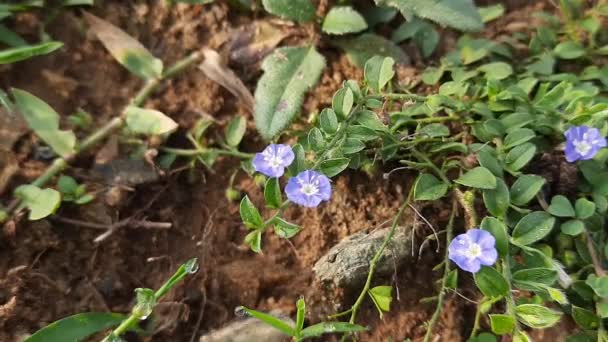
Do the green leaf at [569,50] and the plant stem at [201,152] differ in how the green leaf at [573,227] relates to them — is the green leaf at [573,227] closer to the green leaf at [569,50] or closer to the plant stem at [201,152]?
the green leaf at [569,50]

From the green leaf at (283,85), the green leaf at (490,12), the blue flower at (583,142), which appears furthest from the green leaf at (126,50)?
the blue flower at (583,142)

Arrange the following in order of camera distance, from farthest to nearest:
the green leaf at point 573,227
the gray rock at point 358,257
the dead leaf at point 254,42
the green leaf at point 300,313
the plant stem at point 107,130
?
the dead leaf at point 254,42 < the plant stem at point 107,130 < the gray rock at point 358,257 < the green leaf at point 573,227 < the green leaf at point 300,313

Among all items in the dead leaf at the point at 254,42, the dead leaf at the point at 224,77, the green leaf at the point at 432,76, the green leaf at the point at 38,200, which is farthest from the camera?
the dead leaf at the point at 254,42

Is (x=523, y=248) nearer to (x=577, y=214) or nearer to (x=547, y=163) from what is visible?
(x=577, y=214)

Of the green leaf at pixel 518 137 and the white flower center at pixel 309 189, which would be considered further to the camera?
the green leaf at pixel 518 137

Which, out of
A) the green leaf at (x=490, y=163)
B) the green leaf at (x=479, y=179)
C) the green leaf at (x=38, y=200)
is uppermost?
the green leaf at (x=479, y=179)

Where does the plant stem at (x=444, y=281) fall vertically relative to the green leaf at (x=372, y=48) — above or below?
below
